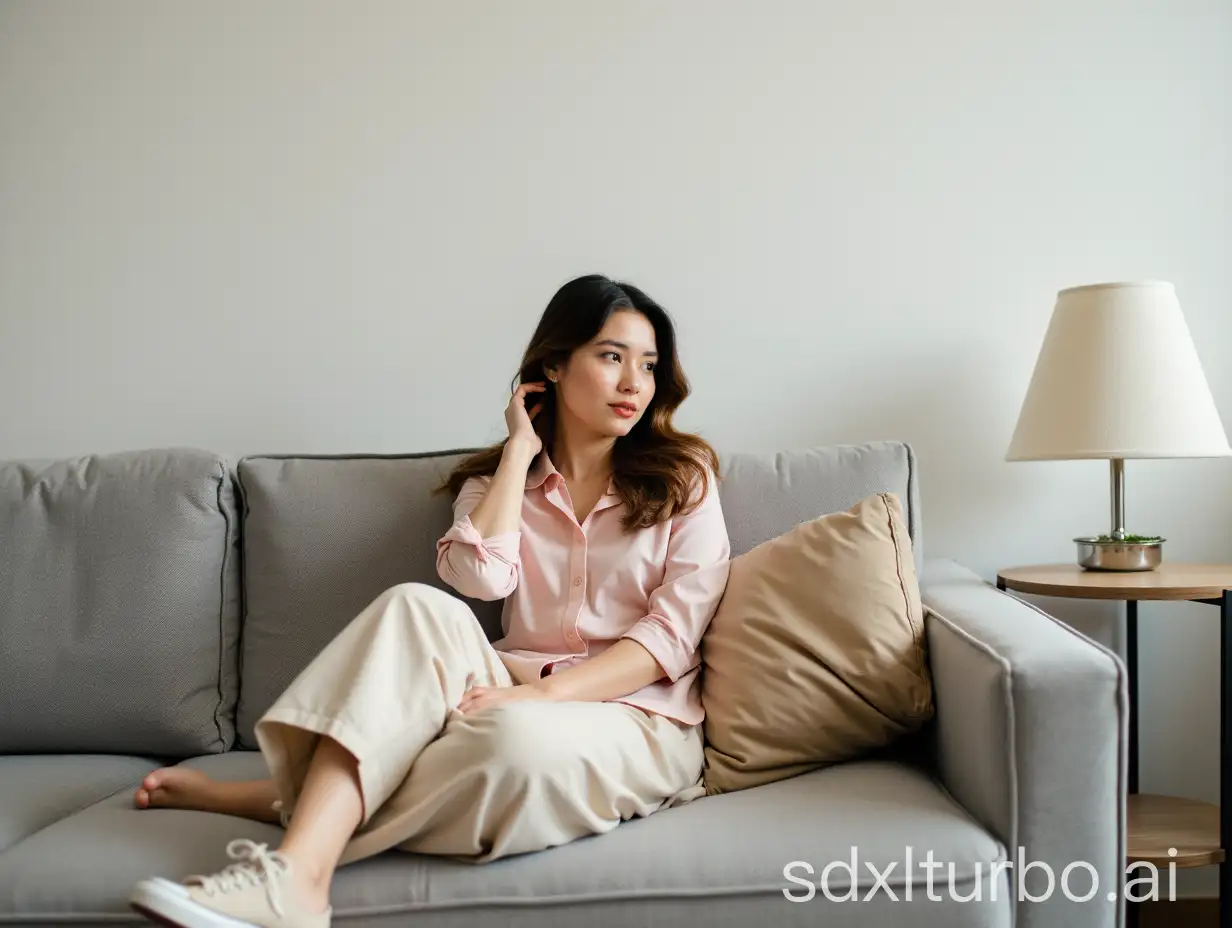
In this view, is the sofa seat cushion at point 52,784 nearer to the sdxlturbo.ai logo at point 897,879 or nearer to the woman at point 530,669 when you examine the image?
the woman at point 530,669

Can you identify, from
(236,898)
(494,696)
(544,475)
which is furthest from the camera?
(544,475)

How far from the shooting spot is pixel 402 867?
4.00 ft

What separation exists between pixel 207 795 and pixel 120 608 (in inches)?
19.2

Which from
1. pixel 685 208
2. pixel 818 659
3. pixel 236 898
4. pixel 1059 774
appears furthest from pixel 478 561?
pixel 685 208

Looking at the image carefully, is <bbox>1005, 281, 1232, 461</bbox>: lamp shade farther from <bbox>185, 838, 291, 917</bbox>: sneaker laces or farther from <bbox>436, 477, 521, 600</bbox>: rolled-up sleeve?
<bbox>185, 838, 291, 917</bbox>: sneaker laces

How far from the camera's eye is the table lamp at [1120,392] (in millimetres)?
1736

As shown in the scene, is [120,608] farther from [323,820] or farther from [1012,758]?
[1012,758]

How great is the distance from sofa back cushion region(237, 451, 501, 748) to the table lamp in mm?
1014

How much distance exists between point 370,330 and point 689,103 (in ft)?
2.61

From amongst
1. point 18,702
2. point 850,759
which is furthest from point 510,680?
point 18,702


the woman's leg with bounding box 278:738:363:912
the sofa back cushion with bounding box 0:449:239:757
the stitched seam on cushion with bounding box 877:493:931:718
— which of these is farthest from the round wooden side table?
the sofa back cushion with bounding box 0:449:239:757

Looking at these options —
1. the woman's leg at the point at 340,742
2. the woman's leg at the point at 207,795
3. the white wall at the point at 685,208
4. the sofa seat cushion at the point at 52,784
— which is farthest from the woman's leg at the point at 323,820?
the white wall at the point at 685,208

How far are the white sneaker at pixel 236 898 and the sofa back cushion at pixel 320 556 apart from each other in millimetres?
637

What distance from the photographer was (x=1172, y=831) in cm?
177
